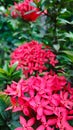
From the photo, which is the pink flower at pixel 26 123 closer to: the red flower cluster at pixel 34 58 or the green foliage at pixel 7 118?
the green foliage at pixel 7 118

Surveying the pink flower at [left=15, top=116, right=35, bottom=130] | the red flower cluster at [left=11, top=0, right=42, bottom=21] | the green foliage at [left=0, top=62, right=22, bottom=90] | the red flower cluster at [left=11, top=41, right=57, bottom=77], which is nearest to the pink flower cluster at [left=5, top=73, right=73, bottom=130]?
the pink flower at [left=15, top=116, right=35, bottom=130]

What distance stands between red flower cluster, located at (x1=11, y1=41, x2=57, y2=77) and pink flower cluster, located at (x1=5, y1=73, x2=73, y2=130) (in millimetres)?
442

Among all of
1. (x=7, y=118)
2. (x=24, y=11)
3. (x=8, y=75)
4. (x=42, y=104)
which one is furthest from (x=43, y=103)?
(x=24, y=11)

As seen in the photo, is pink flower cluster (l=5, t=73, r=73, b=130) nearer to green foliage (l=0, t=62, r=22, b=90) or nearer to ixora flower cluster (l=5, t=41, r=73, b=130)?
Result: ixora flower cluster (l=5, t=41, r=73, b=130)

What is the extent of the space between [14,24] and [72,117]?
1725 mm

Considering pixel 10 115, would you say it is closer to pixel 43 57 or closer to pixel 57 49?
pixel 43 57

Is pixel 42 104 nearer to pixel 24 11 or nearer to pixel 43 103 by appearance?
pixel 43 103

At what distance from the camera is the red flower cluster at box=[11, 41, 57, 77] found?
200 centimetres

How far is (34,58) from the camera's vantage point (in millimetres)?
1997

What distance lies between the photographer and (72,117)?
1.41 meters

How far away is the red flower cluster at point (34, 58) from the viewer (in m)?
2.00

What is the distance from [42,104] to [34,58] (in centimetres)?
62

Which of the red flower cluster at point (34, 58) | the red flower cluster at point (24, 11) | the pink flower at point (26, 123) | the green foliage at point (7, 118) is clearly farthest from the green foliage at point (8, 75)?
the red flower cluster at point (24, 11)

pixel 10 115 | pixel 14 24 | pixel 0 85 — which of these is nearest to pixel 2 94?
pixel 10 115
